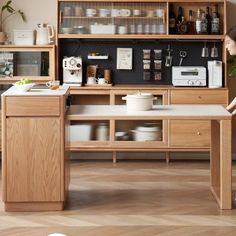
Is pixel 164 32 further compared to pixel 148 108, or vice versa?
pixel 164 32

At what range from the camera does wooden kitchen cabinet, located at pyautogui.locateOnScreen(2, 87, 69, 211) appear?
468cm

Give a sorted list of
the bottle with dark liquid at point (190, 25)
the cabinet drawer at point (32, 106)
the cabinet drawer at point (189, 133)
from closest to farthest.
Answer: the cabinet drawer at point (32, 106)
the cabinet drawer at point (189, 133)
the bottle with dark liquid at point (190, 25)

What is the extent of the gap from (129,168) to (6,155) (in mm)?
2174

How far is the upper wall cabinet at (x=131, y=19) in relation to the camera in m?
6.92

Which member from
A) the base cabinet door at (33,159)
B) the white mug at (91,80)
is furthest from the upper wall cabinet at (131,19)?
the base cabinet door at (33,159)

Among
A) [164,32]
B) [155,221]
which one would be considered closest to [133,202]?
[155,221]

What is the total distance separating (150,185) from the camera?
575 centimetres

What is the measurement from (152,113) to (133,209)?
2.48 ft

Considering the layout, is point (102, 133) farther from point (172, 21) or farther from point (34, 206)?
point (34, 206)

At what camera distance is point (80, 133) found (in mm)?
6879

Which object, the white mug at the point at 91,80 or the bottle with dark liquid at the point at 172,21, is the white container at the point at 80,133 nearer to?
the white mug at the point at 91,80

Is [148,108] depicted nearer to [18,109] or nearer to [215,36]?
[18,109]

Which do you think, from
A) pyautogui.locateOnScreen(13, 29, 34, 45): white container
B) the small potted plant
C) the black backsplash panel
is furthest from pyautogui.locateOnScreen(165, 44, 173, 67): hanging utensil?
the small potted plant

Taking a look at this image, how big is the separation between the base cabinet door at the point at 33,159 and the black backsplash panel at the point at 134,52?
252 centimetres
